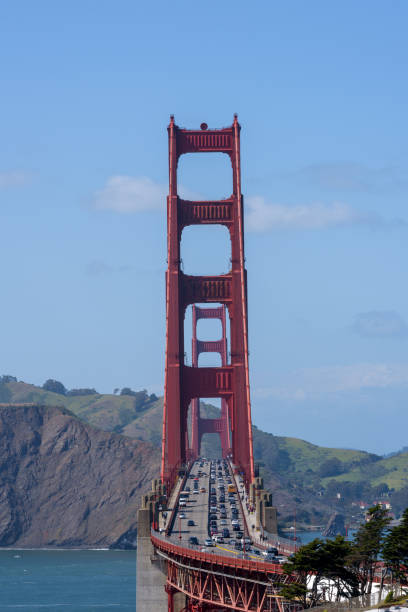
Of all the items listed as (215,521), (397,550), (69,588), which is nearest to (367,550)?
(397,550)

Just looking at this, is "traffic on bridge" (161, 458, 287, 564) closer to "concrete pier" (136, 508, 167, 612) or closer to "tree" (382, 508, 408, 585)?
"concrete pier" (136, 508, 167, 612)

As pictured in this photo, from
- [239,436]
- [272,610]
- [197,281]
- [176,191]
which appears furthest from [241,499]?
[272,610]

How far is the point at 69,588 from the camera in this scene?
152 m

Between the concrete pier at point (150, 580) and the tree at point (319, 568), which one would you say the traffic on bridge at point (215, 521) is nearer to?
the concrete pier at point (150, 580)

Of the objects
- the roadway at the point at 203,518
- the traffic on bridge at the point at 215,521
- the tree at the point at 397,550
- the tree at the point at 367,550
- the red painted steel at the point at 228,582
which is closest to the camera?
the tree at the point at 397,550

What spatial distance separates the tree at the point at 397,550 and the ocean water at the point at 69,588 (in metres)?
82.5

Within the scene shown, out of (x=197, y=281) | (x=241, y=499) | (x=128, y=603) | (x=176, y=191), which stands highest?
(x=176, y=191)

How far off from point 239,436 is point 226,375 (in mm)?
6092

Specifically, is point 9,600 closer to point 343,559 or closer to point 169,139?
point 169,139

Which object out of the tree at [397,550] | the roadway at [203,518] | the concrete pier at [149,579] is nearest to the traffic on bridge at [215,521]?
the roadway at [203,518]

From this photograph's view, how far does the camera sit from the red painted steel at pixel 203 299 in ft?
345

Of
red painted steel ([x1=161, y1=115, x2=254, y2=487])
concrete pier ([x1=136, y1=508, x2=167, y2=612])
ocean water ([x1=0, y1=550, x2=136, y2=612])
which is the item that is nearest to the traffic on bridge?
concrete pier ([x1=136, y1=508, x2=167, y2=612])

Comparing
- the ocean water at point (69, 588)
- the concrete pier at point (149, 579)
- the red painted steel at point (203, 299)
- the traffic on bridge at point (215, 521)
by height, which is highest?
the red painted steel at point (203, 299)

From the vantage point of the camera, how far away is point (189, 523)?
81.1 m
